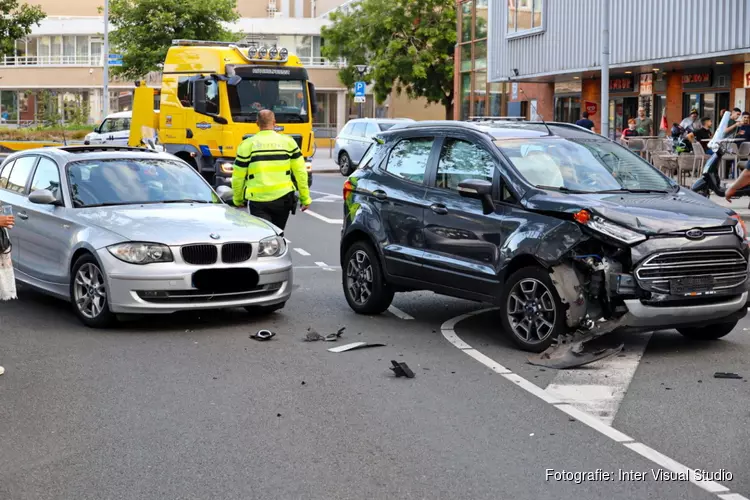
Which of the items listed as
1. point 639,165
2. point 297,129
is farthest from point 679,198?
point 297,129

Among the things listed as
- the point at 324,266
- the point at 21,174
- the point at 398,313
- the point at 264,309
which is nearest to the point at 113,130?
the point at 324,266

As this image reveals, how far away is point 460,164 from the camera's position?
9469mm

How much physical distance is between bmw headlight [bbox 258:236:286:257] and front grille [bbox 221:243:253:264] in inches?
5.7

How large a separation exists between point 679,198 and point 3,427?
5.18 m

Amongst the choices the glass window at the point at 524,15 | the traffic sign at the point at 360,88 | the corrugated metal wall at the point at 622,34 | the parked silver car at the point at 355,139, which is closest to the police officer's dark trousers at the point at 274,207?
the corrugated metal wall at the point at 622,34

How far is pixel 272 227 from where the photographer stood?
10195mm

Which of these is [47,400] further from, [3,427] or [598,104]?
[598,104]

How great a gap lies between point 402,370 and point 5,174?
18.9ft

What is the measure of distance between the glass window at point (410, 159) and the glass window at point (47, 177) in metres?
3.06

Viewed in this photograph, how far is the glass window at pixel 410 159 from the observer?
9.84 meters

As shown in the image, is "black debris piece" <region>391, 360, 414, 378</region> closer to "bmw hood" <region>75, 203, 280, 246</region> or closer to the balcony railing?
"bmw hood" <region>75, 203, 280, 246</region>

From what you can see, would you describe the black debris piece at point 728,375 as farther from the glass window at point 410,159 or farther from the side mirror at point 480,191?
the glass window at point 410,159

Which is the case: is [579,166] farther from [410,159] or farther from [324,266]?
[324,266]

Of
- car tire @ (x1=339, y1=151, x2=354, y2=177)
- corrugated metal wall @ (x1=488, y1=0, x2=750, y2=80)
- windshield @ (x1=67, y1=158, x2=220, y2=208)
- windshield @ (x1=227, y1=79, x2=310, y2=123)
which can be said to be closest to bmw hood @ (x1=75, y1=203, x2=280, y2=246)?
windshield @ (x1=67, y1=158, x2=220, y2=208)
